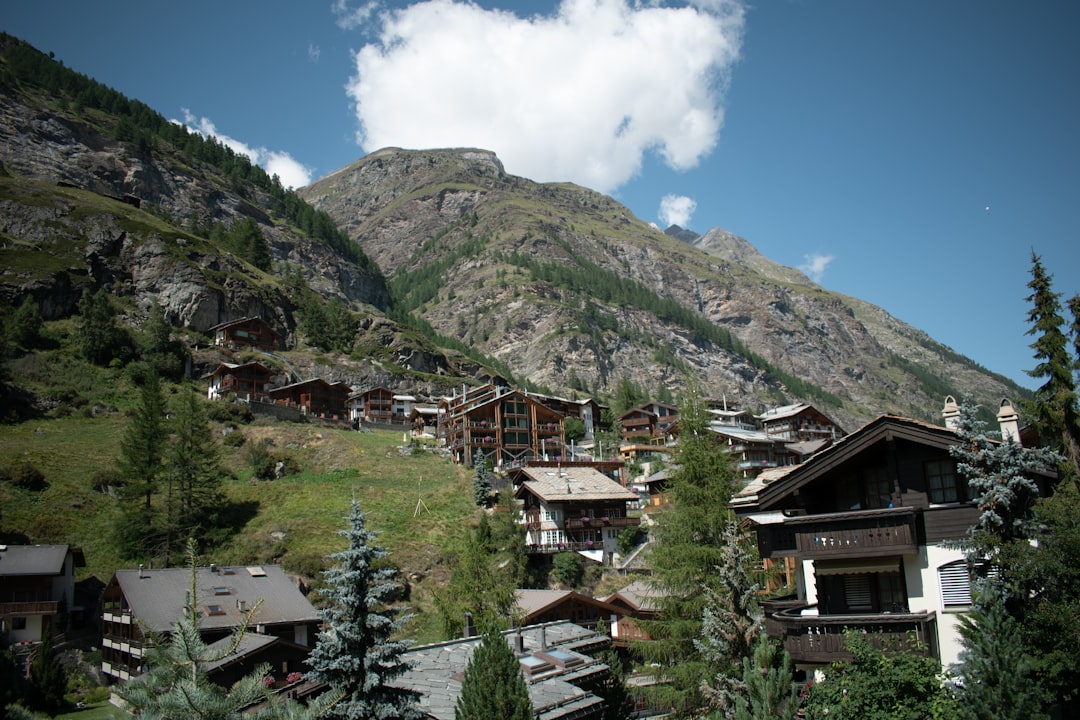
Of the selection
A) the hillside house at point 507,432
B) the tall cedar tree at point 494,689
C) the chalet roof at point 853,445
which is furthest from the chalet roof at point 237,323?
the chalet roof at point 853,445

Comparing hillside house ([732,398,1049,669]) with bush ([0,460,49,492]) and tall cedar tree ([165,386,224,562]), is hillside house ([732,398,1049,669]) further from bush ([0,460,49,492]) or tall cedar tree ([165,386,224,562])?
bush ([0,460,49,492])

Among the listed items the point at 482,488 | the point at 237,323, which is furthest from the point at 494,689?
the point at 237,323

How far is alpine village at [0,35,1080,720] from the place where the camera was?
17.4 m

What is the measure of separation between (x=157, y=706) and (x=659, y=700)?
19987 mm

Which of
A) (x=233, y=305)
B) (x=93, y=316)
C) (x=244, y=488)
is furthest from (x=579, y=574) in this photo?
(x=233, y=305)

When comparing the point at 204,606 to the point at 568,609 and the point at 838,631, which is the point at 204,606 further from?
the point at 838,631

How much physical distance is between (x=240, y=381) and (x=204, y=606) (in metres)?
56.0

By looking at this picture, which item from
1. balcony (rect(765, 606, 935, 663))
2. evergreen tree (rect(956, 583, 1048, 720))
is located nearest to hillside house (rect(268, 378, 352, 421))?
balcony (rect(765, 606, 935, 663))

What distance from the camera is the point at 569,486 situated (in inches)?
2394

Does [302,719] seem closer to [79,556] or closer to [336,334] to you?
[79,556]

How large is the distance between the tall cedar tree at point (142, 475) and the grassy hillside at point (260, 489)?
159cm

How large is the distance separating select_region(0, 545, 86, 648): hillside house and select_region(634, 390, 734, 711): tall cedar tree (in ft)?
108

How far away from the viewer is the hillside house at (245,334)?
10344 centimetres

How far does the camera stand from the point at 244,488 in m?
61.0
